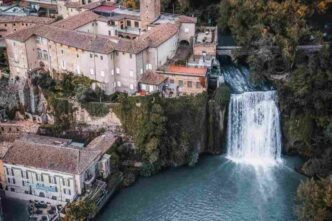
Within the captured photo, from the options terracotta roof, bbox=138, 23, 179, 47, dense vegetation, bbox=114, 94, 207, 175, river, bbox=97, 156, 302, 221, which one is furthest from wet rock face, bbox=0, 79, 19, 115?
river, bbox=97, 156, 302, 221

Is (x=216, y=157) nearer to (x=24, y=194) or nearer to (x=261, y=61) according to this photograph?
(x=261, y=61)

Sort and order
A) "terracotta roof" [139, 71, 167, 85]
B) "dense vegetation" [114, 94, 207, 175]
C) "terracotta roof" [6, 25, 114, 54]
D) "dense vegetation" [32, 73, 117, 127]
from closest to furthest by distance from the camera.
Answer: "dense vegetation" [114, 94, 207, 175] < "dense vegetation" [32, 73, 117, 127] < "terracotta roof" [6, 25, 114, 54] < "terracotta roof" [139, 71, 167, 85]

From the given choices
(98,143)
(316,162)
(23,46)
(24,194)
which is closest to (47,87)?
(23,46)

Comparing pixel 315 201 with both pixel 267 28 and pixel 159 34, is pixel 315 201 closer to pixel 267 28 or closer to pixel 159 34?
pixel 159 34

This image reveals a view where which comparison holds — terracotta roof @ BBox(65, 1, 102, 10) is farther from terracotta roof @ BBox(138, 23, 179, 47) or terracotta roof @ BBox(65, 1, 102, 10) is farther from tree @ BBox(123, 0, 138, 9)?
terracotta roof @ BBox(138, 23, 179, 47)

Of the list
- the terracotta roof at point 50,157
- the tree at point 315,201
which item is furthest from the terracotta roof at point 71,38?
the tree at point 315,201
